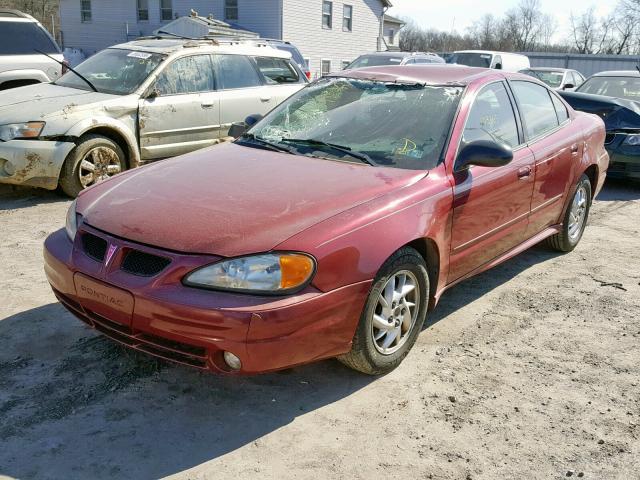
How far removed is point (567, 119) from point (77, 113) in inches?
189

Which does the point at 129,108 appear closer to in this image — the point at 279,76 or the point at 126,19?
the point at 279,76

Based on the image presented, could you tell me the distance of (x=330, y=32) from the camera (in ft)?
100

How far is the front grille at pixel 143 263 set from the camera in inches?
116

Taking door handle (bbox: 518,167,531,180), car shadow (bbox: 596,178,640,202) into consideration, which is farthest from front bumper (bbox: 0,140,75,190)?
car shadow (bbox: 596,178,640,202)

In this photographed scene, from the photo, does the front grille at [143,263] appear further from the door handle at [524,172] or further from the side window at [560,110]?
the side window at [560,110]

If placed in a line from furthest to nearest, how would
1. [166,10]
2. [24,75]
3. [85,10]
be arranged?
[85,10] < [166,10] < [24,75]

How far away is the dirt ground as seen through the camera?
110 inches

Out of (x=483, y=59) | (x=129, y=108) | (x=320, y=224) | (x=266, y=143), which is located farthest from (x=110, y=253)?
(x=483, y=59)

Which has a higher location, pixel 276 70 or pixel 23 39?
pixel 23 39

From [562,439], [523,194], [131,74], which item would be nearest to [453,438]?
[562,439]

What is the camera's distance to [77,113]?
22.0 ft

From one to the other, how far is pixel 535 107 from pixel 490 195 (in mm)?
1291

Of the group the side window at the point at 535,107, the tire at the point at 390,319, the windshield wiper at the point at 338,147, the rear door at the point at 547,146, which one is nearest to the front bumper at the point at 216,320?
the tire at the point at 390,319

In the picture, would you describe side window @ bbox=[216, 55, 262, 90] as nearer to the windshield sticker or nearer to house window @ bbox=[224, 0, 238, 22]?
the windshield sticker
